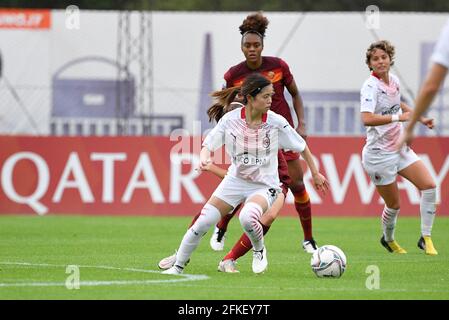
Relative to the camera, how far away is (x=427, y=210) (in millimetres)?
13617

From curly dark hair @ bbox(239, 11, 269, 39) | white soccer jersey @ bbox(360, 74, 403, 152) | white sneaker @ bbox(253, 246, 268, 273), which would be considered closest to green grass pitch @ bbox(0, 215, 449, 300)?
white sneaker @ bbox(253, 246, 268, 273)

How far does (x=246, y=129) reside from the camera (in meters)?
10.6

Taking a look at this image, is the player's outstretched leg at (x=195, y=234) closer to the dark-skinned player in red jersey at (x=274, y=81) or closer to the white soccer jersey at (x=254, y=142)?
the white soccer jersey at (x=254, y=142)

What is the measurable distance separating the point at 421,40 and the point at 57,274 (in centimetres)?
2181

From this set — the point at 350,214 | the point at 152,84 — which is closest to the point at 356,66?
the point at 152,84

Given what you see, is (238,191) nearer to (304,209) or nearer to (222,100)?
(222,100)

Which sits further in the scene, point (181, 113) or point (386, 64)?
point (181, 113)

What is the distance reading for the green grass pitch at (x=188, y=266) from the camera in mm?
9102

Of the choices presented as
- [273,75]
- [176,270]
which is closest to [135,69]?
[273,75]

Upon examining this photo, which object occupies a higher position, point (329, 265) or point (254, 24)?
point (254, 24)

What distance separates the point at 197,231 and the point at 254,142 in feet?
3.21

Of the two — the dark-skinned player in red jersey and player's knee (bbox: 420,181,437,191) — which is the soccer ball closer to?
the dark-skinned player in red jersey

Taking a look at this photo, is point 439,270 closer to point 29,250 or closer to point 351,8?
point 29,250

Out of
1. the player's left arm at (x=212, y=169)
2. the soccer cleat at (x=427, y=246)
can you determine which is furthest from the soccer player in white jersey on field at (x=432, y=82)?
the soccer cleat at (x=427, y=246)
